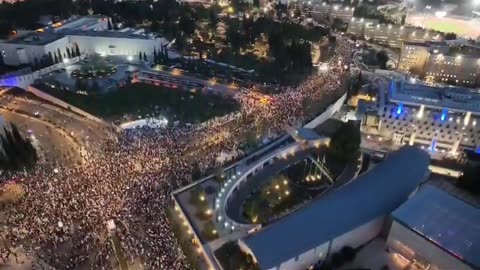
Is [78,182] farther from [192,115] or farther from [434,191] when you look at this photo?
[434,191]

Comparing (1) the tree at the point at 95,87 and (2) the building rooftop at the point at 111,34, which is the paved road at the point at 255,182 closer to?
(1) the tree at the point at 95,87

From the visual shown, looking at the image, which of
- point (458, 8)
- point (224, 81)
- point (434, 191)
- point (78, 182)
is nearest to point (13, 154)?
point (78, 182)

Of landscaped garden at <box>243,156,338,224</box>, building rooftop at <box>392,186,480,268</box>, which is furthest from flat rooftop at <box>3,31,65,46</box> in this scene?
building rooftop at <box>392,186,480,268</box>

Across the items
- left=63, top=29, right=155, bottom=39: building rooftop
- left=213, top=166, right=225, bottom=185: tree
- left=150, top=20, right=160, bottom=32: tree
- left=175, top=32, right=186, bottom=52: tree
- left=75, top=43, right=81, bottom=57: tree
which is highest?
left=150, top=20, right=160, bottom=32: tree

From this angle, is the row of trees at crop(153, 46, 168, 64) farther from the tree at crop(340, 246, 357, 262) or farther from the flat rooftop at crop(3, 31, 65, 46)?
the tree at crop(340, 246, 357, 262)

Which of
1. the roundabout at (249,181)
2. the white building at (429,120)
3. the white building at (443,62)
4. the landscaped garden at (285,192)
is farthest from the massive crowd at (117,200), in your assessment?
the white building at (443,62)

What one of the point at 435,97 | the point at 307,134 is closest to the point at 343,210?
the point at 307,134

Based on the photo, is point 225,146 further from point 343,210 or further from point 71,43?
point 71,43
